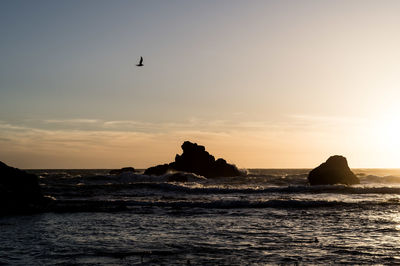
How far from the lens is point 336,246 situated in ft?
51.1

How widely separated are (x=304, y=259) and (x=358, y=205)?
66.9ft

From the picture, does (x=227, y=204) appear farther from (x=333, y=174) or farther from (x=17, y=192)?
(x=333, y=174)

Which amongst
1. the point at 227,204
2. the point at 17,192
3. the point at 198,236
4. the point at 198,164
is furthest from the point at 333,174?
the point at 198,164

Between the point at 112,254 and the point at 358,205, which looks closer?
the point at 112,254

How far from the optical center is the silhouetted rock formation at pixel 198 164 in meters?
100

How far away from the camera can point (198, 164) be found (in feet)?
332

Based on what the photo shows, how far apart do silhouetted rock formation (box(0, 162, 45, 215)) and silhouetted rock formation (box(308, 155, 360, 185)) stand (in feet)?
141

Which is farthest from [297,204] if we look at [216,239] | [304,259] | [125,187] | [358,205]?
[125,187]

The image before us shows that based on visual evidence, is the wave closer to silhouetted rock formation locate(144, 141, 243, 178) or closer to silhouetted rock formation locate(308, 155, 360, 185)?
silhouetted rock formation locate(308, 155, 360, 185)

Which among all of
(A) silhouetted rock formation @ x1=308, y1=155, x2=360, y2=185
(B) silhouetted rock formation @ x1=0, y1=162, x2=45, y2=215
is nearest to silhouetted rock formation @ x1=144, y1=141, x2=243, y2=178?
(A) silhouetted rock formation @ x1=308, y1=155, x2=360, y2=185

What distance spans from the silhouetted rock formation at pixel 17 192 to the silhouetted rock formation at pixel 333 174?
4288cm

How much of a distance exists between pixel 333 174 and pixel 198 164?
1831 inches

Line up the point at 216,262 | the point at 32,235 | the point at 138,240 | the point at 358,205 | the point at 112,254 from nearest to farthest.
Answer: the point at 216,262 → the point at 112,254 → the point at 138,240 → the point at 32,235 → the point at 358,205

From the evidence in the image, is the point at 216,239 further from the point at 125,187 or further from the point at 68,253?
the point at 125,187
